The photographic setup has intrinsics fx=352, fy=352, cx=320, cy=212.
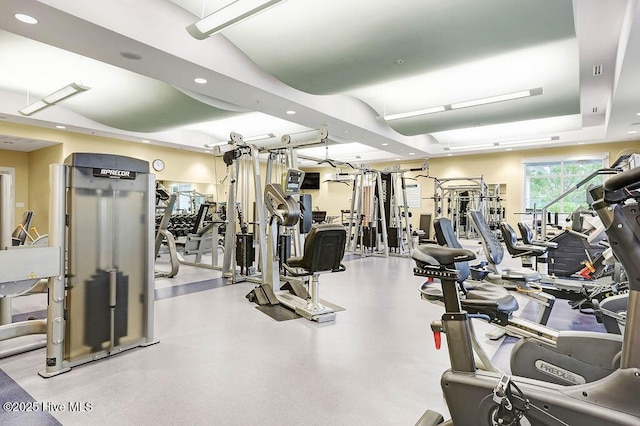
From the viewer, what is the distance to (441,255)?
1.53 meters

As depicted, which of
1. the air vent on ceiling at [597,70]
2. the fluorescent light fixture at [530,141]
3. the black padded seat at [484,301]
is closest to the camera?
the black padded seat at [484,301]

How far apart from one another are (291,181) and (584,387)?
10.0ft

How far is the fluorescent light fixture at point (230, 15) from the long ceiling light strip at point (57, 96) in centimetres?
262

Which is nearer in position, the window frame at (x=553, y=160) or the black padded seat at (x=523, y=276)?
the black padded seat at (x=523, y=276)

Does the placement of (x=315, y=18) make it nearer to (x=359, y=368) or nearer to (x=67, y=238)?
(x=67, y=238)

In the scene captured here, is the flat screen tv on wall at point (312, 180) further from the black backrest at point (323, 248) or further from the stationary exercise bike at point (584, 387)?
the stationary exercise bike at point (584, 387)

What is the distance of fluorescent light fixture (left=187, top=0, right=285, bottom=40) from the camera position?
2881 millimetres

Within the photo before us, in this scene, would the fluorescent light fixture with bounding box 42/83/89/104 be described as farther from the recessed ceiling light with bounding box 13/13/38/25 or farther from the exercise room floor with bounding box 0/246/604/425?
the exercise room floor with bounding box 0/246/604/425

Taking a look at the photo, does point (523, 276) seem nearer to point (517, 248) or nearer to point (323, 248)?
point (517, 248)

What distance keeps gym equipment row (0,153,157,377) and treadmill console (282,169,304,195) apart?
1.43 metres

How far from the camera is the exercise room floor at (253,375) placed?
1.88 metres

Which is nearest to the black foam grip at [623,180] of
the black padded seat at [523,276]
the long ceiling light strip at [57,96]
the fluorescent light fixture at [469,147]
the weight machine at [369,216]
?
the black padded seat at [523,276]

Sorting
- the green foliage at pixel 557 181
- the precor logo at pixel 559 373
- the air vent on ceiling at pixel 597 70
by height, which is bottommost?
the precor logo at pixel 559 373

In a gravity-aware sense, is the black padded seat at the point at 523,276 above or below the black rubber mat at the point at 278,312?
above
